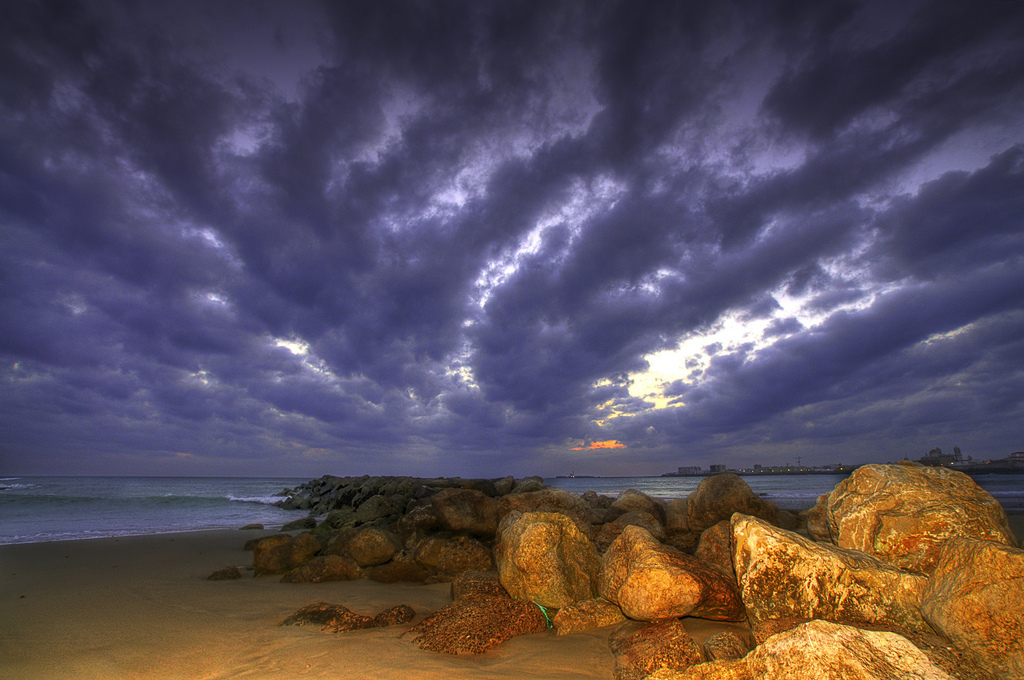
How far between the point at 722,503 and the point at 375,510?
31.8 feet

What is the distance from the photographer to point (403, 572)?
7.82 m

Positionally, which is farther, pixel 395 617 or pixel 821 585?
pixel 395 617

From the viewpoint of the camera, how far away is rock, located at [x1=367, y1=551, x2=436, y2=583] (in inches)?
306

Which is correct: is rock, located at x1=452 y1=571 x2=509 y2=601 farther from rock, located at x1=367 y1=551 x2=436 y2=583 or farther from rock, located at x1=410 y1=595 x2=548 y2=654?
rock, located at x1=367 y1=551 x2=436 y2=583

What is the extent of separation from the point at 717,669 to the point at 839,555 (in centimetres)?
183


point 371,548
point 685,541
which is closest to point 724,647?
point 685,541

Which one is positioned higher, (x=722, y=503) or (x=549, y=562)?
(x=722, y=503)

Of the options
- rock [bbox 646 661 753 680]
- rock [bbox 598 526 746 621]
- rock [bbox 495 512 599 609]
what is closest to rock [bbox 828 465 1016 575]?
rock [bbox 598 526 746 621]

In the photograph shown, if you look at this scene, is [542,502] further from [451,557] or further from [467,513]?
[451,557]

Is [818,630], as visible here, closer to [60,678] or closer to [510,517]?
[510,517]

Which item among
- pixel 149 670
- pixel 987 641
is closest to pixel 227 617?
pixel 149 670

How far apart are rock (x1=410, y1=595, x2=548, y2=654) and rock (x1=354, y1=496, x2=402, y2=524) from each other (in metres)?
8.97

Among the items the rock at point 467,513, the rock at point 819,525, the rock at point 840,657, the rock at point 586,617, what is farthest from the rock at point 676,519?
the rock at point 840,657

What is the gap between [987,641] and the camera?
250 centimetres
